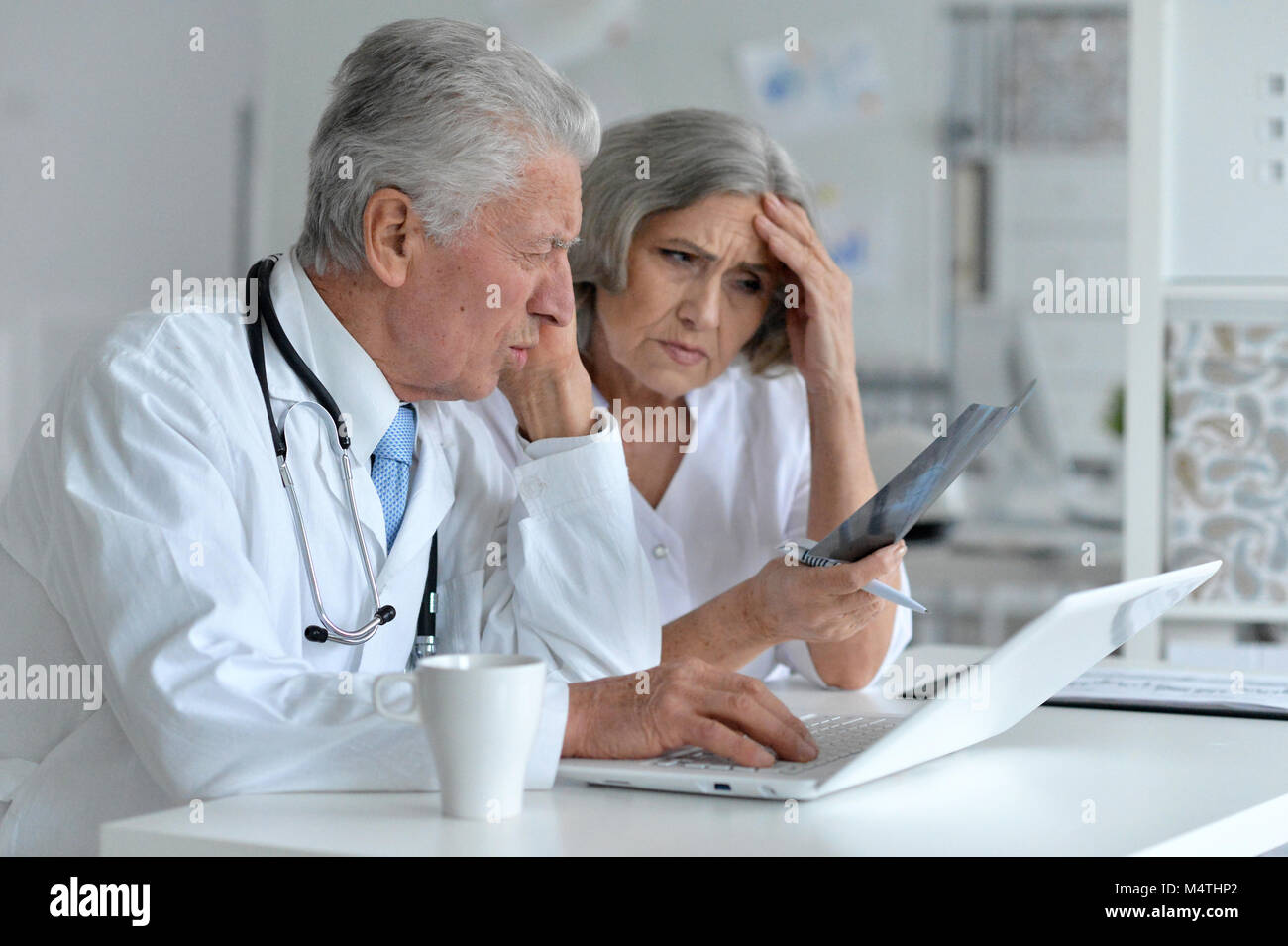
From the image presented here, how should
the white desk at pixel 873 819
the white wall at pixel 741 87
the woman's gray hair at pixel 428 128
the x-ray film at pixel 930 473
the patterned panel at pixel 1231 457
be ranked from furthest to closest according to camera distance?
the white wall at pixel 741 87
the patterned panel at pixel 1231 457
the woman's gray hair at pixel 428 128
the x-ray film at pixel 930 473
the white desk at pixel 873 819

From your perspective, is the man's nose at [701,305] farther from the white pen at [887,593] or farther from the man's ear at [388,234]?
the man's ear at [388,234]

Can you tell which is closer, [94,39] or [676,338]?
[676,338]

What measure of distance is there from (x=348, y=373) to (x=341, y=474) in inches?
3.9

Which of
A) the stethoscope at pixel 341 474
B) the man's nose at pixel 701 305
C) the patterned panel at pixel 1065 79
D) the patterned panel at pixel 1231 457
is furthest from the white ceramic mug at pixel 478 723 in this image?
the patterned panel at pixel 1065 79

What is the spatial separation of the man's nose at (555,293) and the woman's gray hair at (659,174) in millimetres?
286

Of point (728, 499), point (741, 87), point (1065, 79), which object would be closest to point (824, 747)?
point (728, 499)

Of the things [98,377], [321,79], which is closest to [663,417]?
[98,377]

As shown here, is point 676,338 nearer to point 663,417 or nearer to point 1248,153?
point 663,417

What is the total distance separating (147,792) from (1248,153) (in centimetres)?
177

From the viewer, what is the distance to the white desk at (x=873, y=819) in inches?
30.5

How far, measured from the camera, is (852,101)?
4512 mm

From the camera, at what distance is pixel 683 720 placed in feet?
3.12
